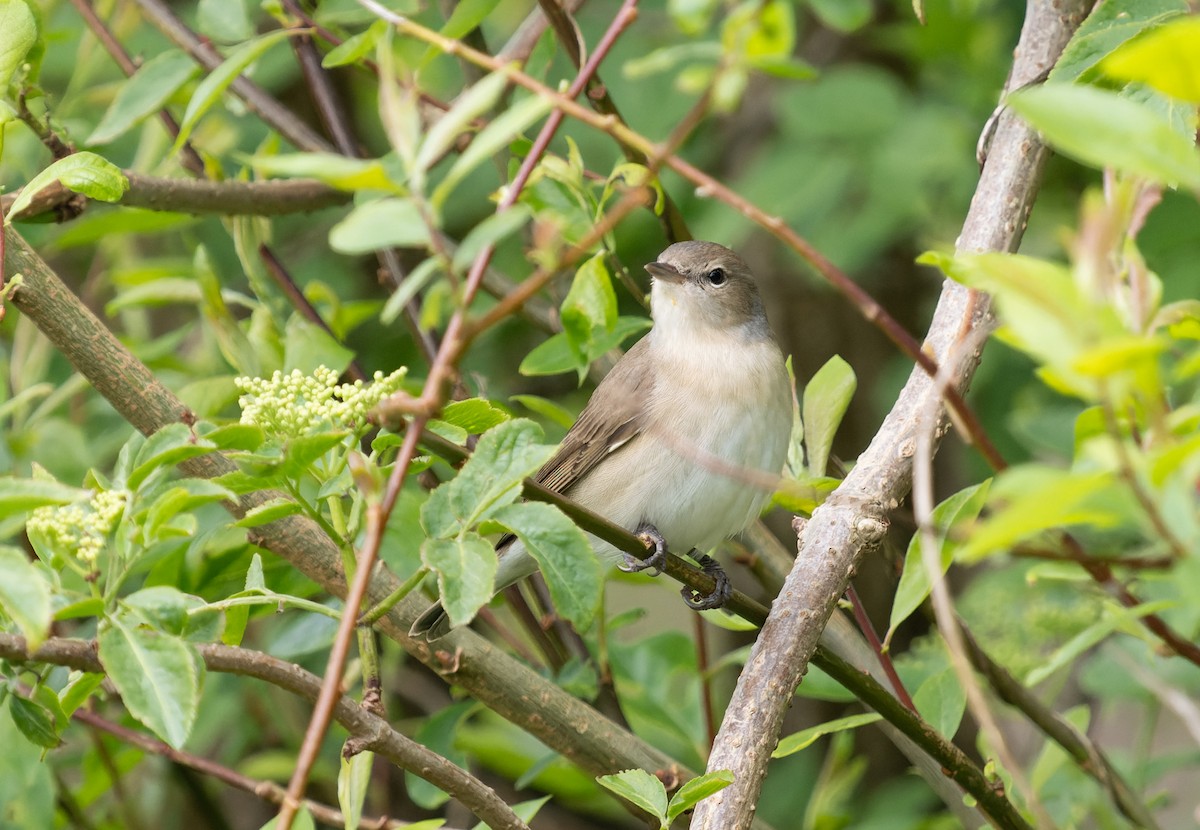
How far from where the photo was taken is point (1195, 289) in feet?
13.4

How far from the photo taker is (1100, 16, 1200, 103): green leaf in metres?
1.13

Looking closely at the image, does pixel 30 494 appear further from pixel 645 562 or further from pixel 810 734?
pixel 645 562

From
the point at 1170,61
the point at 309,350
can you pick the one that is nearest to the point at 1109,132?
the point at 1170,61

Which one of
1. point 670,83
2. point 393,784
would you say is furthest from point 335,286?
point 393,784

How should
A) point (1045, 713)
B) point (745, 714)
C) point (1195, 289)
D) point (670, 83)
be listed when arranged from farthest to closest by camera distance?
point (670, 83) < point (1195, 289) < point (1045, 713) < point (745, 714)

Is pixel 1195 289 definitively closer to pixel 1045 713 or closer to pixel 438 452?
pixel 1045 713

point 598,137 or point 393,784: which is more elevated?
point 598,137

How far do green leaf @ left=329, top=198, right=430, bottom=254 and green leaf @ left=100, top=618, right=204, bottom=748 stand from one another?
2.60ft

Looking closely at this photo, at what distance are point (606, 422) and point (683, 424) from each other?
28cm

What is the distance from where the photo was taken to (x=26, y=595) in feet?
5.31

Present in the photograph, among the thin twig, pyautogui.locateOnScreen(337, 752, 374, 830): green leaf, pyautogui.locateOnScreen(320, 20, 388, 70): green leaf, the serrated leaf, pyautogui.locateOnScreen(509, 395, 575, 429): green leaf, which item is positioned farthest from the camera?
pyautogui.locateOnScreen(509, 395, 575, 429): green leaf

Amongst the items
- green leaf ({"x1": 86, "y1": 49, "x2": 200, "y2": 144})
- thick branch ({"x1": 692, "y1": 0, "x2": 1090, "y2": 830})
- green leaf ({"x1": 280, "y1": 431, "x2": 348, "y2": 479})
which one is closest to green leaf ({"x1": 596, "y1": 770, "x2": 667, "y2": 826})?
thick branch ({"x1": 692, "y1": 0, "x2": 1090, "y2": 830})

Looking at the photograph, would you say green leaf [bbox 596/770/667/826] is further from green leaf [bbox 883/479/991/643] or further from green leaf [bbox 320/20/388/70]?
green leaf [bbox 320/20/388/70]

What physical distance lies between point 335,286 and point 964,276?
399cm
